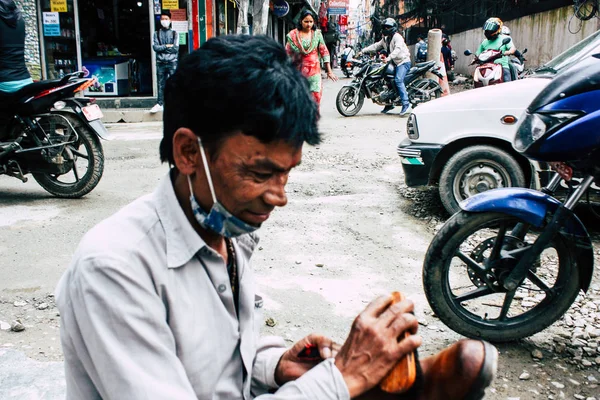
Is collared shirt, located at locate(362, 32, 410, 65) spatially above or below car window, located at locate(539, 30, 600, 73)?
above

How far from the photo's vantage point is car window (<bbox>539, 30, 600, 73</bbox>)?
4.15 meters

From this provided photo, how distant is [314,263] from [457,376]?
9.14 feet

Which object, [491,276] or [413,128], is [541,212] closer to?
[491,276]

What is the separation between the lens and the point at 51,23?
38.0 feet

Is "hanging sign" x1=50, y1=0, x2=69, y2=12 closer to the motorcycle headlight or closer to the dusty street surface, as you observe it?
the dusty street surface

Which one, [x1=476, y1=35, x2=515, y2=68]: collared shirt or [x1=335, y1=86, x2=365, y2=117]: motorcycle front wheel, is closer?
[x1=476, y1=35, x2=515, y2=68]: collared shirt

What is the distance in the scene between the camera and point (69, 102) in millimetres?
5195

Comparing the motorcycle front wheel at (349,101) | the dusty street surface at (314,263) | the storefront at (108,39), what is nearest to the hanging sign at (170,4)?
the storefront at (108,39)

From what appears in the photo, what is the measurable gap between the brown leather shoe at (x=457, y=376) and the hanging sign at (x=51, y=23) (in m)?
12.2

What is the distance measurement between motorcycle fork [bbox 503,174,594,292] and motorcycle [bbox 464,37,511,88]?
22.4 feet

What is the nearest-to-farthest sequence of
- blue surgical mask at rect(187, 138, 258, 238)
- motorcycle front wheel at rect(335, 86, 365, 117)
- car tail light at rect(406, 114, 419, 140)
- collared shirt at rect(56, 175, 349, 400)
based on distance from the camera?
collared shirt at rect(56, 175, 349, 400) → blue surgical mask at rect(187, 138, 258, 238) → car tail light at rect(406, 114, 419, 140) → motorcycle front wheel at rect(335, 86, 365, 117)

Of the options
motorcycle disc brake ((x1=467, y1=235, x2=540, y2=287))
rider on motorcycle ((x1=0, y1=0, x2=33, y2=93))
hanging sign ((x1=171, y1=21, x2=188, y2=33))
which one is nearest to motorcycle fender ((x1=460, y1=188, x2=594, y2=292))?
motorcycle disc brake ((x1=467, y1=235, x2=540, y2=287))

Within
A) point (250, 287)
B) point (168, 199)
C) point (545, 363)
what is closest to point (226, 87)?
point (168, 199)

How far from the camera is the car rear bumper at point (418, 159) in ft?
15.7
